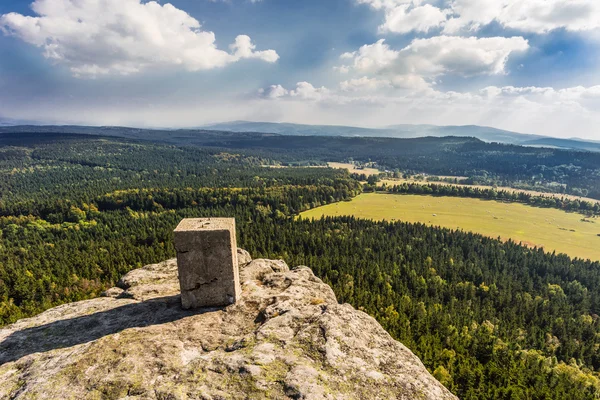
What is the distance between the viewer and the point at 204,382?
16391 mm

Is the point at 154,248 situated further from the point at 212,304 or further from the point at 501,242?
the point at 501,242

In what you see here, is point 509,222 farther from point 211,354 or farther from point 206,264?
point 211,354

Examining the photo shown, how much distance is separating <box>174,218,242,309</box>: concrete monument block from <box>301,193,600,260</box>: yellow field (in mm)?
142132

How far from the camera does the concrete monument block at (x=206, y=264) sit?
2325cm

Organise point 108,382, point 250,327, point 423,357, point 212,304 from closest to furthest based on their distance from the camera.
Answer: point 108,382
point 250,327
point 212,304
point 423,357

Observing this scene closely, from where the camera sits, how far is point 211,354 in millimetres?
18719

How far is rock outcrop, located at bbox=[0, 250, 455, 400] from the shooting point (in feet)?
52.7

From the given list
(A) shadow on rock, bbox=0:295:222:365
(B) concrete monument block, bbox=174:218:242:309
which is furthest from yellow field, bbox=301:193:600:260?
(A) shadow on rock, bbox=0:295:222:365

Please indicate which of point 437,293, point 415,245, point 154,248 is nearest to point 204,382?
point 437,293

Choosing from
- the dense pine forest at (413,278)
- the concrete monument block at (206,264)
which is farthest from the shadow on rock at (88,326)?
the dense pine forest at (413,278)

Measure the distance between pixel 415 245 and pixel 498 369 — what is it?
76573mm

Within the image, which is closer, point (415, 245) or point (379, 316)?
point (379, 316)

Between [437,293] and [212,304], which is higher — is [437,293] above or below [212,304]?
below

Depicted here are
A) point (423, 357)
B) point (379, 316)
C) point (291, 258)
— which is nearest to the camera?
point (423, 357)
